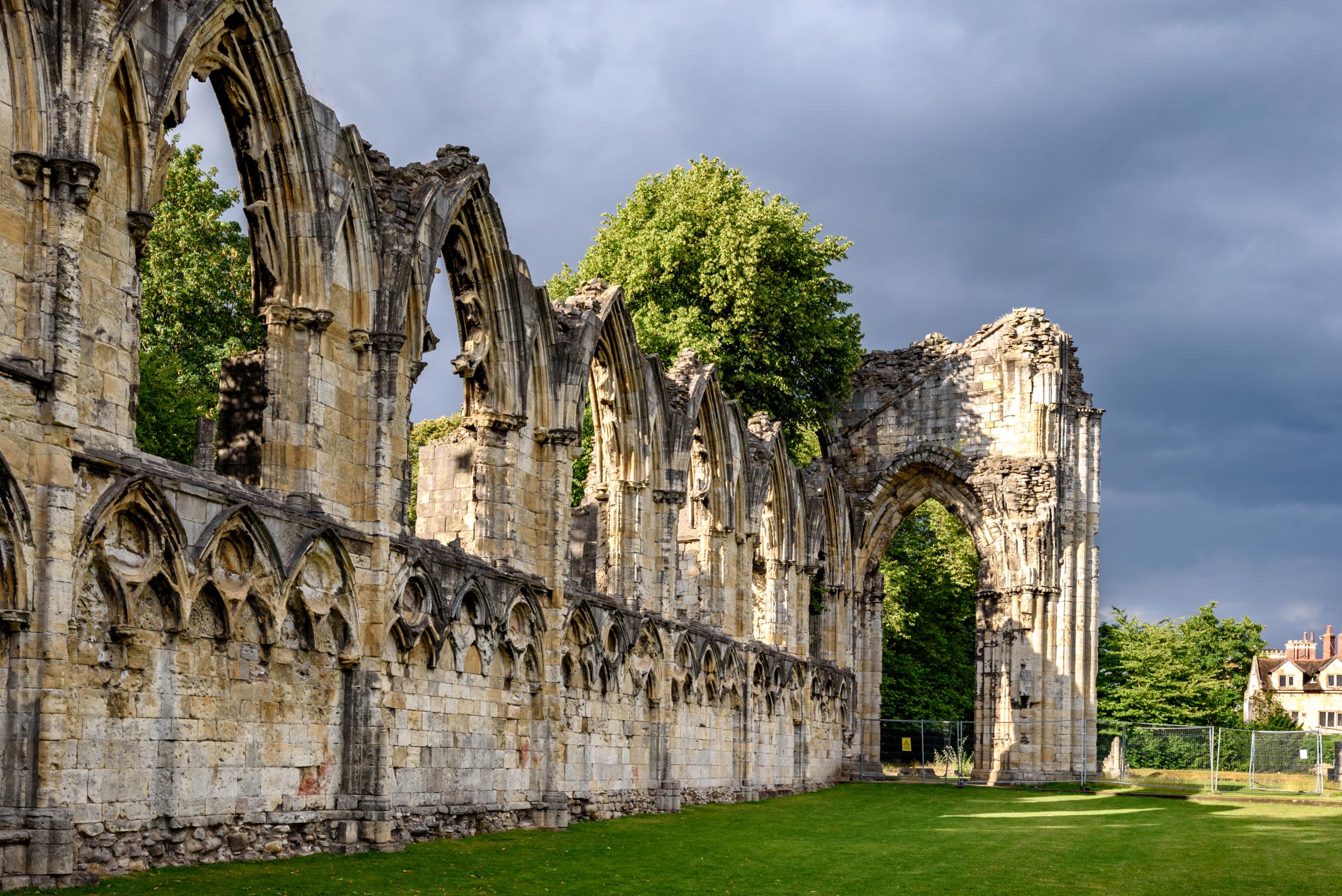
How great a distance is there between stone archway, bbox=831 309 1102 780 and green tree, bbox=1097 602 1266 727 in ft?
63.7

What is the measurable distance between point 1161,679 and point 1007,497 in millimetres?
23290

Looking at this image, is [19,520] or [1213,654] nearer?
[19,520]

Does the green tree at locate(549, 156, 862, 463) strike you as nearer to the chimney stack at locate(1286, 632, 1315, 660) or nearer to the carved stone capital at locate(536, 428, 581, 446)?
the carved stone capital at locate(536, 428, 581, 446)

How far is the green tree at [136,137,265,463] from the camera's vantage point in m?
30.9

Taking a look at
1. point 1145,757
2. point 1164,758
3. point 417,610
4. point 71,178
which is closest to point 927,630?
point 1145,757

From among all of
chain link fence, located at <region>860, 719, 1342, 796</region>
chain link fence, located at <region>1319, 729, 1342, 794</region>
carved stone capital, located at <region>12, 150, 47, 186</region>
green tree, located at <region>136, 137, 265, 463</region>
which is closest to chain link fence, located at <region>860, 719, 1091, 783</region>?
chain link fence, located at <region>860, 719, 1342, 796</region>

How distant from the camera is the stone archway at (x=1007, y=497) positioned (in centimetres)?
3559

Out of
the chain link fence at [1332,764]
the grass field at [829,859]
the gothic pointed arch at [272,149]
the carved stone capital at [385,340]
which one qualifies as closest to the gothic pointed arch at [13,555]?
the grass field at [829,859]

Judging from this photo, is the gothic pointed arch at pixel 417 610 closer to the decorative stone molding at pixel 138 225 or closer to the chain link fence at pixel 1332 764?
the decorative stone molding at pixel 138 225

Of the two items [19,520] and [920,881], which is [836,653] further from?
[19,520]

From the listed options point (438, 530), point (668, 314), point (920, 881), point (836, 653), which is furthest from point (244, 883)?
point (836, 653)

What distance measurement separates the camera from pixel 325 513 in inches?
565

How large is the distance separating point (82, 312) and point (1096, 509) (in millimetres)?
28796

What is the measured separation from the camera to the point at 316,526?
14.1 m
